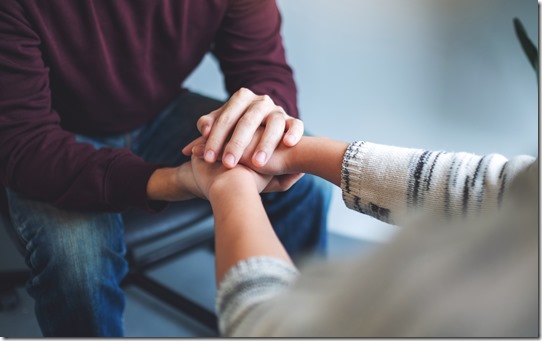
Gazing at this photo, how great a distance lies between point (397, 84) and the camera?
1341mm

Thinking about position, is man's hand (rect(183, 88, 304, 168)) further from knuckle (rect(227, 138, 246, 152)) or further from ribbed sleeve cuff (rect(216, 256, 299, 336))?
ribbed sleeve cuff (rect(216, 256, 299, 336))

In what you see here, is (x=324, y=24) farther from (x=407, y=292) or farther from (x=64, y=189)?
(x=407, y=292)

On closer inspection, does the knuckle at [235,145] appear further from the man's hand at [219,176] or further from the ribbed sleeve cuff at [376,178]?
the ribbed sleeve cuff at [376,178]

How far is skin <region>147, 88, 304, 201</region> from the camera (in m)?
0.85

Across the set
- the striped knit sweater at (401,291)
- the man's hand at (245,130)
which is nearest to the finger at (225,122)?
the man's hand at (245,130)

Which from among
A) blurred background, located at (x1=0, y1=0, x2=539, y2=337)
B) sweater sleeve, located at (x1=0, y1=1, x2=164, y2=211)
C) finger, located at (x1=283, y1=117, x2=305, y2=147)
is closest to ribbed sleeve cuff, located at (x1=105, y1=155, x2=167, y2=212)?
sweater sleeve, located at (x1=0, y1=1, x2=164, y2=211)

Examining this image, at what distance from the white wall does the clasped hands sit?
261 millimetres

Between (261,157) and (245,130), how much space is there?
0.18ft

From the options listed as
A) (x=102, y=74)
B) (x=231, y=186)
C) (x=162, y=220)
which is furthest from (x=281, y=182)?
(x=102, y=74)

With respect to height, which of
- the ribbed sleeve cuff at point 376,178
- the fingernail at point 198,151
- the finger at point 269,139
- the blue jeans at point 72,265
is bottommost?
the blue jeans at point 72,265

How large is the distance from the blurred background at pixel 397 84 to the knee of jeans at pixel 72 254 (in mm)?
199

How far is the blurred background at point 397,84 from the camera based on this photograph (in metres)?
1.20

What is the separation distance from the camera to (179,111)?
1.18 m

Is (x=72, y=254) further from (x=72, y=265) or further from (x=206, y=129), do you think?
(x=206, y=129)
